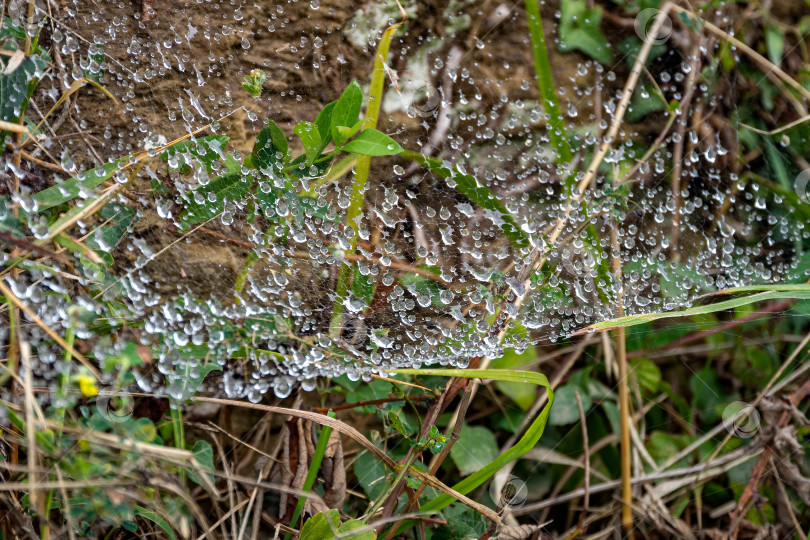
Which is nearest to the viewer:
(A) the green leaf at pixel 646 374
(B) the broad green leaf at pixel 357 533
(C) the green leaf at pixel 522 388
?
(B) the broad green leaf at pixel 357 533

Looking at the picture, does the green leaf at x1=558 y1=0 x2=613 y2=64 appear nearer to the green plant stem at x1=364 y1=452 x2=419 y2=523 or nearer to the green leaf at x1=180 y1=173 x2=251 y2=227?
the green leaf at x1=180 y1=173 x2=251 y2=227

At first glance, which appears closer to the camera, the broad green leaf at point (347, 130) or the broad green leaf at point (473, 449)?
the broad green leaf at point (347, 130)

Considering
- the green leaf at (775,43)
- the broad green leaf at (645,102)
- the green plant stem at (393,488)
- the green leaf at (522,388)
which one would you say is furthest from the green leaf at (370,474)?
the green leaf at (775,43)

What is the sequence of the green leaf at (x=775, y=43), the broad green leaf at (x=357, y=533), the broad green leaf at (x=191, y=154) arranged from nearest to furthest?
the broad green leaf at (x=357, y=533) < the broad green leaf at (x=191, y=154) < the green leaf at (x=775, y=43)

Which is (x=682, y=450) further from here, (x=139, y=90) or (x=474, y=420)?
(x=139, y=90)

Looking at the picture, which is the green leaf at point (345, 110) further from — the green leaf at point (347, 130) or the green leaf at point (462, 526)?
the green leaf at point (462, 526)

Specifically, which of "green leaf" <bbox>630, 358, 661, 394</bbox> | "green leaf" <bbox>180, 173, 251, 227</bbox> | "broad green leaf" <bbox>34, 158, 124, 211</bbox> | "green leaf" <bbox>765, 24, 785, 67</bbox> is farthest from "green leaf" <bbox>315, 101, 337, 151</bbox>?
"green leaf" <bbox>765, 24, 785, 67</bbox>

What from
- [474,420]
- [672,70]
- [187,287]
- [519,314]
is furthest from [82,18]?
[672,70]
